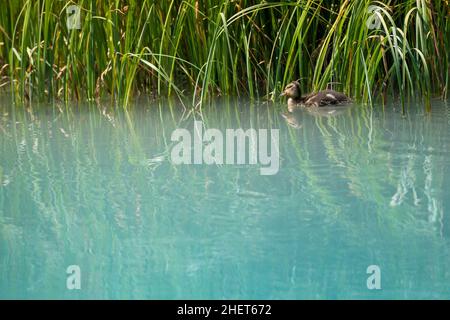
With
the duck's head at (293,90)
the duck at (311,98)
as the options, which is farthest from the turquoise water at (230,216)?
the duck's head at (293,90)

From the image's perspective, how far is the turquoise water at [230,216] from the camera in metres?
2.47

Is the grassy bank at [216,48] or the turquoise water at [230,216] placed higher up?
the grassy bank at [216,48]

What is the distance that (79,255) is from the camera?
108 inches

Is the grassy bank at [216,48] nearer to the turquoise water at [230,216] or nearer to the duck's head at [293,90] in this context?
the duck's head at [293,90]

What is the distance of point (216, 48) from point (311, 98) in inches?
27.4

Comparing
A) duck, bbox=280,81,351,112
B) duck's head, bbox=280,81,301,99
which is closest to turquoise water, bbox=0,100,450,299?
duck, bbox=280,81,351,112

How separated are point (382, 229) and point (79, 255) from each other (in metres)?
0.94

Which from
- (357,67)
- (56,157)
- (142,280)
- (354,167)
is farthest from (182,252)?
(357,67)

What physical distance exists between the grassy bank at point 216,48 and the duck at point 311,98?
0.44 feet

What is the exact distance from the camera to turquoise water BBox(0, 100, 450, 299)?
247 centimetres

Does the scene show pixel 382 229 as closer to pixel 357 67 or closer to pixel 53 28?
pixel 357 67

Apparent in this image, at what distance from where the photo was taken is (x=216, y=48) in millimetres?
5684

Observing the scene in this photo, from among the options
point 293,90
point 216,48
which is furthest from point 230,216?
point 216,48

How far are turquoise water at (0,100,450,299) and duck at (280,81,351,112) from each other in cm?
50
